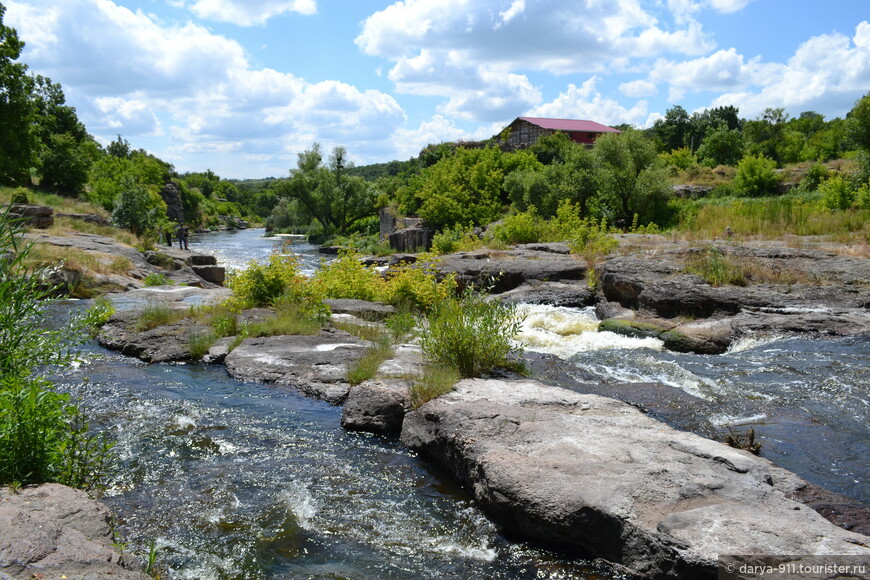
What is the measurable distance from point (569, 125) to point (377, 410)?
7199 cm

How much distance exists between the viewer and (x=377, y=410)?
24.7 ft

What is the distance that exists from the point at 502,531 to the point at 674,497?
144cm

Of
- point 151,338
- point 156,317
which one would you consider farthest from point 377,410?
point 156,317

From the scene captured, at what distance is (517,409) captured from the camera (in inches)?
267

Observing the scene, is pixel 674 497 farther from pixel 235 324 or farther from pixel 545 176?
pixel 545 176

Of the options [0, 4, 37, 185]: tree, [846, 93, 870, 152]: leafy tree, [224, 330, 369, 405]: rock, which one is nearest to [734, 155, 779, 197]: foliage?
[846, 93, 870, 152]: leafy tree

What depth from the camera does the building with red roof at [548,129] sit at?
69938mm

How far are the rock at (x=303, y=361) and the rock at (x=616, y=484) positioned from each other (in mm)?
2300

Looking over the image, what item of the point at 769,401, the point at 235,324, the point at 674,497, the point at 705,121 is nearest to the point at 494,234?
the point at 235,324

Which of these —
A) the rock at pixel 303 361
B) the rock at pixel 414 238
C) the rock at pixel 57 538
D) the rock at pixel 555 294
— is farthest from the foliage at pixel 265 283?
the rock at pixel 414 238

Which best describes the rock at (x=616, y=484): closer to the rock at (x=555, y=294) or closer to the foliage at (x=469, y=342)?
the foliage at (x=469, y=342)

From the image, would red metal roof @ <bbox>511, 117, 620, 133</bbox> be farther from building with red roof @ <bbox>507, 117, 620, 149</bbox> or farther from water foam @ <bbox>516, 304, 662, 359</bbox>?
water foam @ <bbox>516, 304, 662, 359</bbox>

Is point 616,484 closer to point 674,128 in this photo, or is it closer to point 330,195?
point 330,195

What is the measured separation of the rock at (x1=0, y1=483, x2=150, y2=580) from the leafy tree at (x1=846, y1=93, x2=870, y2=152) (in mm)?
40234
